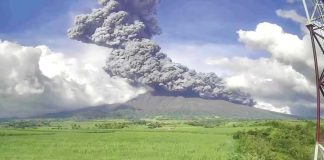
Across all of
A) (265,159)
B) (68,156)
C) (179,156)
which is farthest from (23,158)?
(265,159)

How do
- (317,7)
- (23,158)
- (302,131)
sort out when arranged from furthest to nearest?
1. (302,131)
2. (23,158)
3. (317,7)

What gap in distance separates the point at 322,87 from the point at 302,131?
5955 cm

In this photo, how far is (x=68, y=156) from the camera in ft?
166

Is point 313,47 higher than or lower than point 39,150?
higher

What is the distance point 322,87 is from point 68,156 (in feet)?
118

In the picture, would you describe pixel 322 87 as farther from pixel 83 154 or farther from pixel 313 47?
pixel 83 154

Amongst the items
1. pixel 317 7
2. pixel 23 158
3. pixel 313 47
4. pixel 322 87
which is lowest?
pixel 23 158

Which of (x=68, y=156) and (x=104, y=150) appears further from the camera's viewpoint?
(x=104, y=150)

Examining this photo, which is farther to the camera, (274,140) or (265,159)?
(274,140)

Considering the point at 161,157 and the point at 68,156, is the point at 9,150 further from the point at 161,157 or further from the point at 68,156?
the point at 161,157

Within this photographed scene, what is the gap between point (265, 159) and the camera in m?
42.0

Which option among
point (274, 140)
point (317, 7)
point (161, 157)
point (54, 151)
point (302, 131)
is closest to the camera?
point (317, 7)

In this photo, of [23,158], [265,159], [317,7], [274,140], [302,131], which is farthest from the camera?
[302,131]

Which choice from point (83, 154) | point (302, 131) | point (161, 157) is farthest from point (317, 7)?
point (302, 131)
